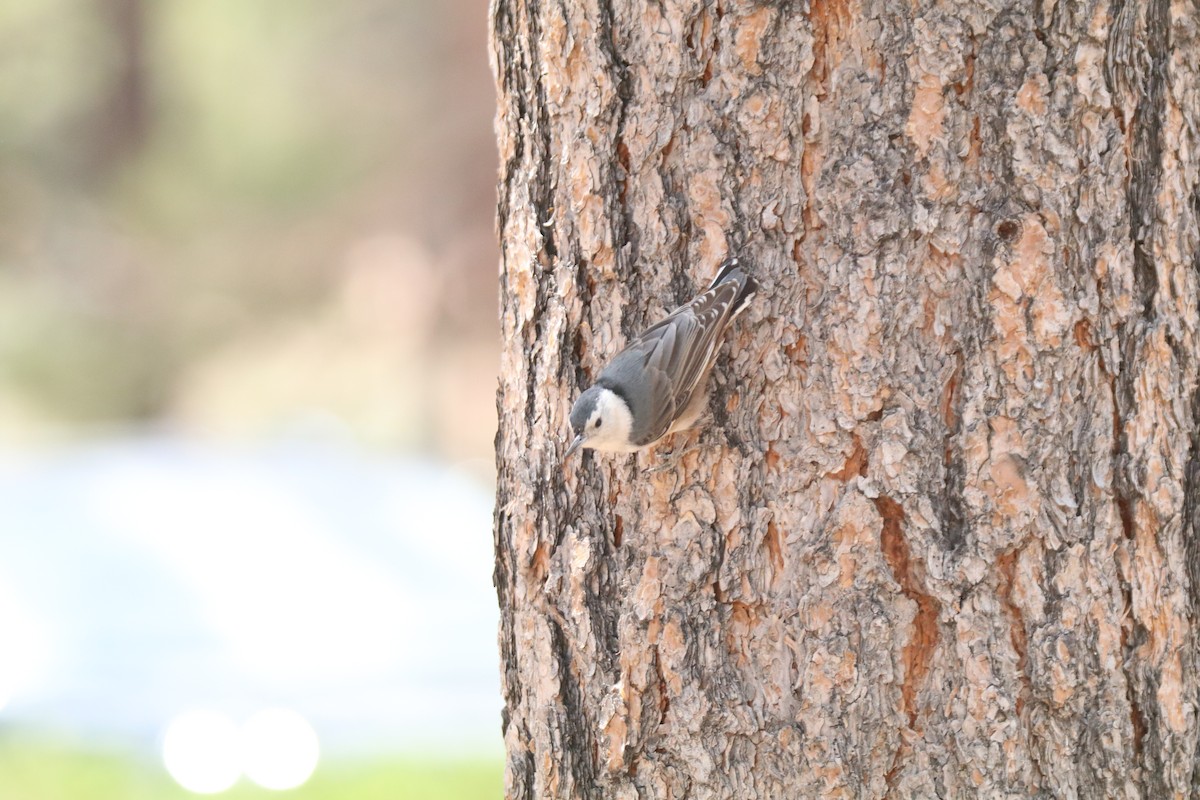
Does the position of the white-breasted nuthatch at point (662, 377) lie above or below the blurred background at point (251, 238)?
below

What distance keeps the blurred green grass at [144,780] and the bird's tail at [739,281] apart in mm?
2882

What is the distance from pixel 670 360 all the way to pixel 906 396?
0.36m

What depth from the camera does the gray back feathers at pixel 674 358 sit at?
5.63ft

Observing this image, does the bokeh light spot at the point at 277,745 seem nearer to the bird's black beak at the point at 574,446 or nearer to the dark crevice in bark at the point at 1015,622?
the bird's black beak at the point at 574,446

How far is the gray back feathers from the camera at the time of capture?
1.72 metres

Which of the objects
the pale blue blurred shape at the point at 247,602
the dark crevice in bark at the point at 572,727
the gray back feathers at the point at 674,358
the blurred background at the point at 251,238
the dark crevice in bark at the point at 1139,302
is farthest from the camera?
the blurred background at the point at 251,238

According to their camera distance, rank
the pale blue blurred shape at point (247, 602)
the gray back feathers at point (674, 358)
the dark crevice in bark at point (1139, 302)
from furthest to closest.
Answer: the pale blue blurred shape at point (247, 602) < the gray back feathers at point (674, 358) < the dark crevice in bark at point (1139, 302)

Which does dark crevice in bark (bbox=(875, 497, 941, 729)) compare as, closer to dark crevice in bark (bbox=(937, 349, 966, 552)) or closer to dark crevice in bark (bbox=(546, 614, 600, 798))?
dark crevice in bark (bbox=(937, 349, 966, 552))

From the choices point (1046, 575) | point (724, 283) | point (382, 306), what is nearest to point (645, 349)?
point (724, 283)

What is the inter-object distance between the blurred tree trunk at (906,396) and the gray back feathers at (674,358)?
36 mm

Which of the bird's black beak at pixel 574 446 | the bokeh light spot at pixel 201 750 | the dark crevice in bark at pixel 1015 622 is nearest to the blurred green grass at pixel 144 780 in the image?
the bokeh light spot at pixel 201 750

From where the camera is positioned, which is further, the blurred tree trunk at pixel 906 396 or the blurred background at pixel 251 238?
the blurred background at pixel 251 238

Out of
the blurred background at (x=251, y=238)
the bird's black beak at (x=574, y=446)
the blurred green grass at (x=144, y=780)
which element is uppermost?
the blurred background at (x=251, y=238)

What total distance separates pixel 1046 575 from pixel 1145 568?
0.13 meters
